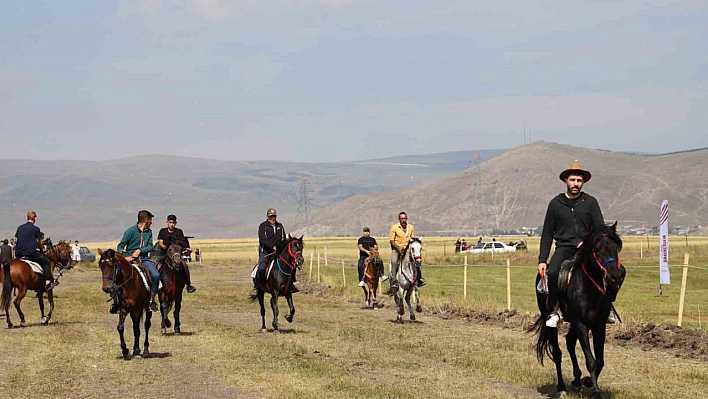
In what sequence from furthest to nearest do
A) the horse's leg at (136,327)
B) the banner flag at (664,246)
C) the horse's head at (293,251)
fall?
the banner flag at (664,246), the horse's head at (293,251), the horse's leg at (136,327)

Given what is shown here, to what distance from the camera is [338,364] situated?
15.5m

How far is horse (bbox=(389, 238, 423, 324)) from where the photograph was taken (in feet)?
76.5

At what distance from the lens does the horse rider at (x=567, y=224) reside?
12273 mm

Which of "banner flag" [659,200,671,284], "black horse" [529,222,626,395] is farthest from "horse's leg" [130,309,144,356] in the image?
"banner flag" [659,200,671,284]

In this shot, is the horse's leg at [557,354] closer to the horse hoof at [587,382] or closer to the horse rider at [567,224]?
the horse hoof at [587,382]

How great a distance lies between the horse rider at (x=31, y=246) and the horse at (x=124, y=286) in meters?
7.59

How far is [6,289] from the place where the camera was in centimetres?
2238

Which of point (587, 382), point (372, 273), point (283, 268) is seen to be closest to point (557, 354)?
point (587, 382)

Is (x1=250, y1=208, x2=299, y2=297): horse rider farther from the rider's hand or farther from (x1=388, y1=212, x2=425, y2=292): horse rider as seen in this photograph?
the rider's hand

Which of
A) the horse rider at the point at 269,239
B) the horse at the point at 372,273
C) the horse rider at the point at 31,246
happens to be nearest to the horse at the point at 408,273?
the horse rider at the point at 269,239

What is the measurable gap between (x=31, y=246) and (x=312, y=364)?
10.7 metres

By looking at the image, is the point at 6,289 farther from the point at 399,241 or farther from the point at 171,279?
the point at 399,241

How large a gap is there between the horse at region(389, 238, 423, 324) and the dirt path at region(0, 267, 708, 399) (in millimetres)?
627

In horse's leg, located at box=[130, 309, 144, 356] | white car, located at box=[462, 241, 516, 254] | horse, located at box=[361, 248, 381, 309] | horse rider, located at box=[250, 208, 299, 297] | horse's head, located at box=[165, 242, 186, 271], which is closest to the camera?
horse's leg, located at box=[130, 309, 144, 356]
